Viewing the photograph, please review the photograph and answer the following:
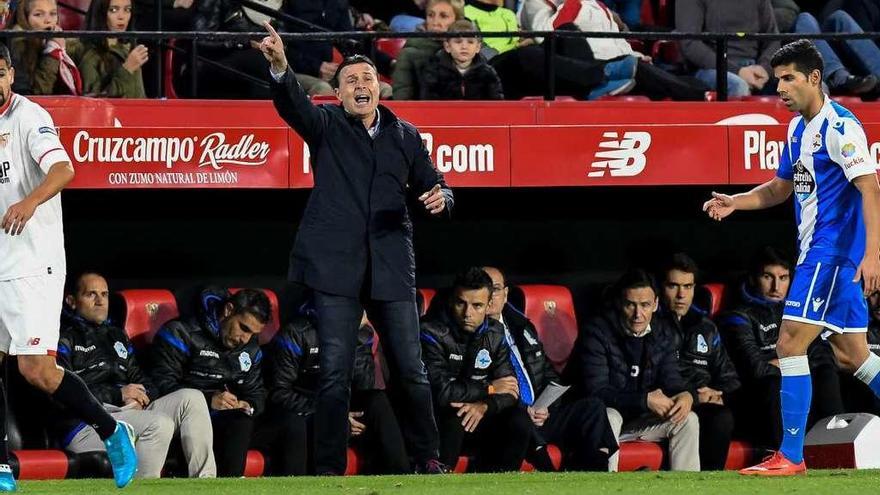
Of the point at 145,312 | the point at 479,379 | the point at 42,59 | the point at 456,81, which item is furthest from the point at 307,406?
the point at 42,59

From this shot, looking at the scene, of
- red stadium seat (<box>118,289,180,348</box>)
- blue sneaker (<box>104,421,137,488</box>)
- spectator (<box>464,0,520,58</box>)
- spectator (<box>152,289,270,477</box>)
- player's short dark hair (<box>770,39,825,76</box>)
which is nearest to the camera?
blue sneaker (<box>104,421,137,488</box>)

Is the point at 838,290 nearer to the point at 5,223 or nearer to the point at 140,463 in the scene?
the point at 5,223

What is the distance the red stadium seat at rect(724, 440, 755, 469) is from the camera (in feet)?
34.5

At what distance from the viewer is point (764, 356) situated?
10867 mm

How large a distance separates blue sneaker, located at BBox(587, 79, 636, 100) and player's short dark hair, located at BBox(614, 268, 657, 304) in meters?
1.26

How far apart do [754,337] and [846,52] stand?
110 inches

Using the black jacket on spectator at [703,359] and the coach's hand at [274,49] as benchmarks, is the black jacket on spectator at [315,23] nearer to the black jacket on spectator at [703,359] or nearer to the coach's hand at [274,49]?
the black jacket on spectator at [703,359]

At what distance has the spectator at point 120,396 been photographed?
9.30m

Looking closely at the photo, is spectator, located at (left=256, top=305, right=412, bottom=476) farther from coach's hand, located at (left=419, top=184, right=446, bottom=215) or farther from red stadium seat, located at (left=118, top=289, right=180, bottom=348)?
coach's hand, located at (left=419, top=184, right=446, bottom=215)

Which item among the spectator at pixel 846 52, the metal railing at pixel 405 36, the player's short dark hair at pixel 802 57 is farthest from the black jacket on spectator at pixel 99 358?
the spectator at pixel 846 52

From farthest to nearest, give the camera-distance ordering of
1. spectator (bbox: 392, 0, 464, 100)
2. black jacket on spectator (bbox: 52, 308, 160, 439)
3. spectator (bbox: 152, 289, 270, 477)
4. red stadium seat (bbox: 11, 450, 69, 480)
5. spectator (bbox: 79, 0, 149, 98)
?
spectator (bbox: 392, 0, 464, 100)
spectator (bbox: 79, 0, 149, 98)
spectator (bbox: 152, 289, 270, 477)
black jacket on spectator (bbox: 52, 308, 160, 439)
red stadium seat (bbox: 11, 450, 69, 480)

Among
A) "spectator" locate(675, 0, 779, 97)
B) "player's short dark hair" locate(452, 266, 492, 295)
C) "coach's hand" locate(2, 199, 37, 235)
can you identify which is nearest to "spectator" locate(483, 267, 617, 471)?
"player's short dark hair" locate(452, 266, 492, 295)

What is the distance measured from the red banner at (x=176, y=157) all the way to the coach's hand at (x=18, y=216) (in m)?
2.65

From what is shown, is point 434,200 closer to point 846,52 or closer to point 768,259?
point 768,259
